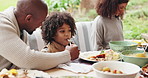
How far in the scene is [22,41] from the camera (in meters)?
1.36

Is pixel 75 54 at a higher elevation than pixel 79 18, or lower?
lower

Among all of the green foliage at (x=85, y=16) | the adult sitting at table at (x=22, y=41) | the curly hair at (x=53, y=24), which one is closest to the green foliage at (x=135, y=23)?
the green foliage at (x=85, y=16)

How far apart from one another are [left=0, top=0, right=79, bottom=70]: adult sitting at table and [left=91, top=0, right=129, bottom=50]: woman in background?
3.22 feet

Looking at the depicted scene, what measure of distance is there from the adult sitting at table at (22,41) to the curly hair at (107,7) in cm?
105

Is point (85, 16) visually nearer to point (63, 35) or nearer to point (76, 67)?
point (63, 35)

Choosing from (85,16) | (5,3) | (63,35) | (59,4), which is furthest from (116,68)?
(85,16)

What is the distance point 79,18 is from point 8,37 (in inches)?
128

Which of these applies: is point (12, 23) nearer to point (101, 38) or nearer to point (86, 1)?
point (101, 38)

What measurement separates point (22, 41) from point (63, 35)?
2.63 feet

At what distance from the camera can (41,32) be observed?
233cm

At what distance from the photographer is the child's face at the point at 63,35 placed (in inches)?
84.2

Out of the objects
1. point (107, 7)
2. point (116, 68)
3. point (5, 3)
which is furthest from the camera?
point (5, 3)

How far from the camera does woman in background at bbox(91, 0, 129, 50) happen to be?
8.17 feet

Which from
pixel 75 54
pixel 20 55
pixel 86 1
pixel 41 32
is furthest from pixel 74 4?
pixel 20 55
